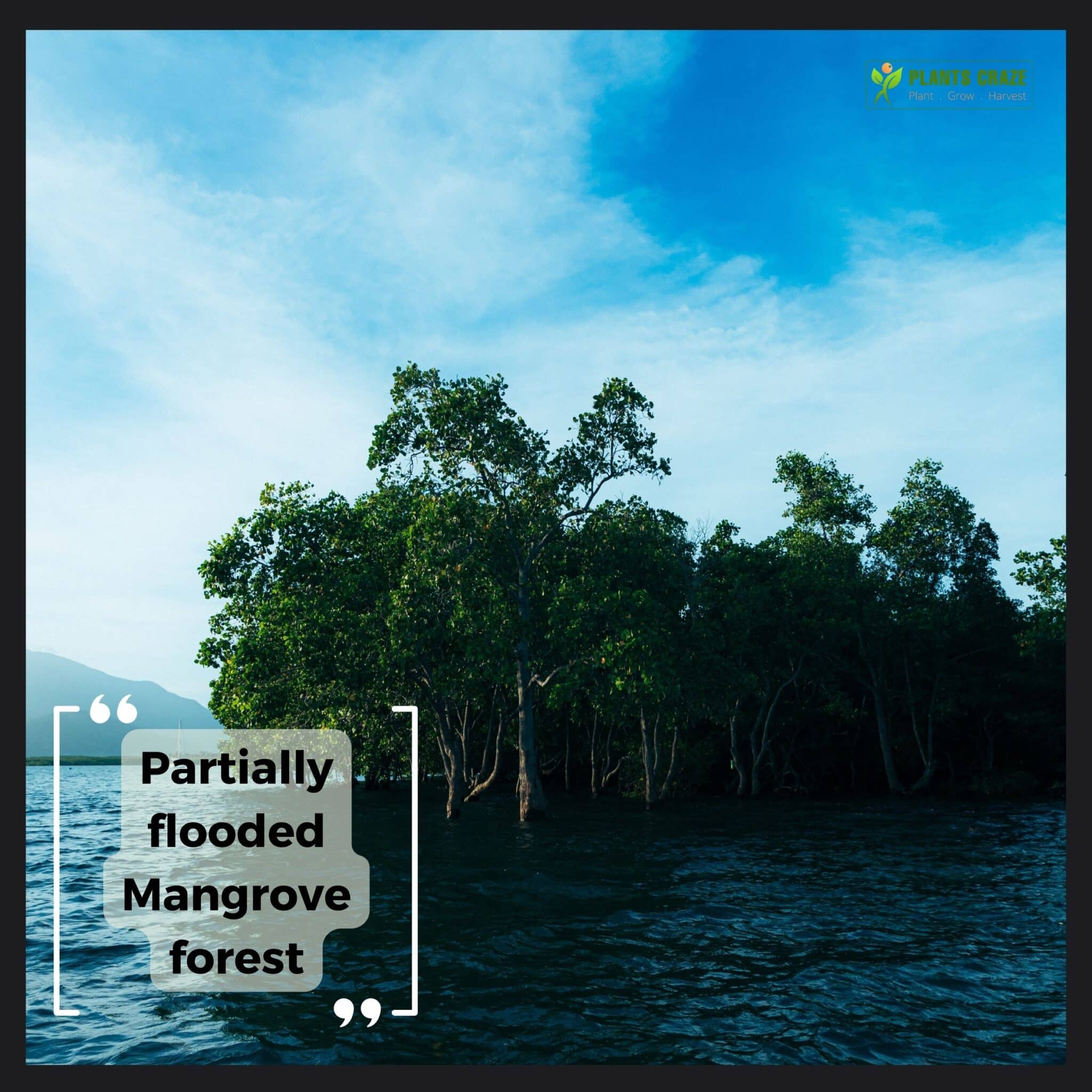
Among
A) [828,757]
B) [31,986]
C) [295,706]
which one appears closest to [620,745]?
[828,757]

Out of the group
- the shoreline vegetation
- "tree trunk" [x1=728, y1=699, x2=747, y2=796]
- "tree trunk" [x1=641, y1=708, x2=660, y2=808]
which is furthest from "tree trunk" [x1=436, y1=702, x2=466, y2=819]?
"tree trunk" [x1=728, y1=699, x2=747, y2=796]

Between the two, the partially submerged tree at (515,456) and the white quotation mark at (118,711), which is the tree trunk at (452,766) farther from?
the white quotation mark at (118,711)

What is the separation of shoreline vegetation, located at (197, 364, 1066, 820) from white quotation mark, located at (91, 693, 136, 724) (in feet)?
88.1

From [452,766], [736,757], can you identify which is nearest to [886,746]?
[736,757]

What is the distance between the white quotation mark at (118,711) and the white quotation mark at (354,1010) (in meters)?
5.96

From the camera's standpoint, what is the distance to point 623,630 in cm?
3894

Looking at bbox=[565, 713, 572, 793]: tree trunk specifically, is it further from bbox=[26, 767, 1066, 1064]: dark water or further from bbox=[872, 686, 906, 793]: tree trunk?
bbox=[26, 767, 1066, 1064]: dark water

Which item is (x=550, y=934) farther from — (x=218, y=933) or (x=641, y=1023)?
(x=218, y=933)

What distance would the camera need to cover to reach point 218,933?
1917cm

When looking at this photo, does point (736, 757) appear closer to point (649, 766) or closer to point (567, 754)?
point (649, 766)

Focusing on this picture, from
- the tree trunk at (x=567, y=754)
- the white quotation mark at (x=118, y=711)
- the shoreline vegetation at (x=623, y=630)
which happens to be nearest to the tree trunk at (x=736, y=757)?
the shoreline vegetation at (x=623, y=630)

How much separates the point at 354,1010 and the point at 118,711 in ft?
21.6

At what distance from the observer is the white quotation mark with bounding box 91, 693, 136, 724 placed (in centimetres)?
1084

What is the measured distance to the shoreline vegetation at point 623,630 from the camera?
40.4m
